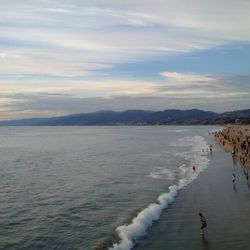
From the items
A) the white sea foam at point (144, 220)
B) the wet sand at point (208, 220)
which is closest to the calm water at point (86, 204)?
the white sea foam at point (144, 220)

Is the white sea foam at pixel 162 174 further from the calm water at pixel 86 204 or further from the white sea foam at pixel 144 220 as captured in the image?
the white sea foam at pixel 144 220

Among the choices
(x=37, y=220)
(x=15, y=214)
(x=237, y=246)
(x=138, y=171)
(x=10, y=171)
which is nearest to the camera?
(x=237, y=246)

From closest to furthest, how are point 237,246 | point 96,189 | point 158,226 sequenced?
1. point 237,246
2. point 158,226
3. point 96,189

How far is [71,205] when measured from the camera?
31.5 m

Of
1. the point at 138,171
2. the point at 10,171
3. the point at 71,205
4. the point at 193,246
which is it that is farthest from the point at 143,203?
the point at 10,171

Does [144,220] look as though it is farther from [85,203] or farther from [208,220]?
[85,203]

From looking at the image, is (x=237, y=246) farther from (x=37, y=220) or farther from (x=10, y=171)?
(x=10, y=171)

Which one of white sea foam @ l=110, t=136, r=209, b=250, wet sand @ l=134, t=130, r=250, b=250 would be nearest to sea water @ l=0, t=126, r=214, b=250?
white sea foam @ l=110, t=136, r=209, b=250

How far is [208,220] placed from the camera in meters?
25.6

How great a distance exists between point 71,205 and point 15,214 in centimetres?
440

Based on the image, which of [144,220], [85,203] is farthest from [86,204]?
[144,220]

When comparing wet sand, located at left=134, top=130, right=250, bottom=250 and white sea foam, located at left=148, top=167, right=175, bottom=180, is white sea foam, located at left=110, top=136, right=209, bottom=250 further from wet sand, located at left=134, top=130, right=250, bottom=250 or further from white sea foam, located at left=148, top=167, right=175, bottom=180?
white sea foam, located at left=148, top=167, right=175, bottom=180

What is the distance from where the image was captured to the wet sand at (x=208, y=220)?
2141 centimetres

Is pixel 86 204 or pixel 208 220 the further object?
pixel 86 204
